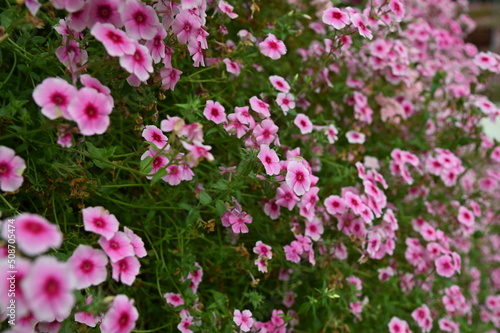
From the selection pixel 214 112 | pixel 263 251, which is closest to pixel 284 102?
pixel 214 112

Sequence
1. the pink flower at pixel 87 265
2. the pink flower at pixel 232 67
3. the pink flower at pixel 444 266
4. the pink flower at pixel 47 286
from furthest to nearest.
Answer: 1. the pink flower at pixel 444 266
2. the pink flower at pixel 232 67
3. the pink flower at pixel 87 265
4. the pink flower at pixel 47 286

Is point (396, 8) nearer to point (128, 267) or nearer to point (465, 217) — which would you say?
point (465, 217)

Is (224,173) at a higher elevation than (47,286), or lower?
lower

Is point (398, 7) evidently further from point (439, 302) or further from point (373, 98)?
point (439, 302)

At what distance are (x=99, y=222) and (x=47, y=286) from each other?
1.15 feet

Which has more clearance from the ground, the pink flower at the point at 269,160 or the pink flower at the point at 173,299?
the pink flower at the point at 269,160

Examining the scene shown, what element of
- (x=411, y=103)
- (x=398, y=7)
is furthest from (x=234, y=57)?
(x=411, y=103)

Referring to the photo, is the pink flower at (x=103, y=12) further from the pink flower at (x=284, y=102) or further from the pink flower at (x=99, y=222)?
the pink flower at (x=284, y=102)

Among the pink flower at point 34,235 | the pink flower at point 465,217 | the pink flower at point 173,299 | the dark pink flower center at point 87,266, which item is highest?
the pink flower at point 34,235

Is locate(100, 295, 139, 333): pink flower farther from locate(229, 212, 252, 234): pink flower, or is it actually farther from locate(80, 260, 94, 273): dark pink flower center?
locate(229, 212, 252, 234): pink flower

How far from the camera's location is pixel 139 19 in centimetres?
106

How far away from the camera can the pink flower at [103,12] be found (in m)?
1.00

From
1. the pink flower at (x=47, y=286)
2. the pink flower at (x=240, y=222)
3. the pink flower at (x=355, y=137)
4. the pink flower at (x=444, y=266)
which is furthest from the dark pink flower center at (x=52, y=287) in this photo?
the pink flower at (x=444, y=266)

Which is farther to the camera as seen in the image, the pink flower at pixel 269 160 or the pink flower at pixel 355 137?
the pink flower at pixel 355 137
